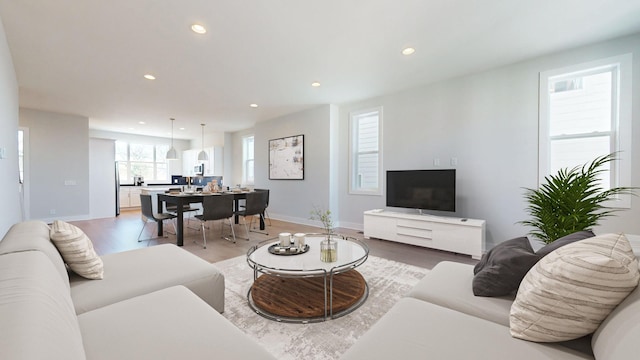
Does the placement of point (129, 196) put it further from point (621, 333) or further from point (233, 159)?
point (621, 333)

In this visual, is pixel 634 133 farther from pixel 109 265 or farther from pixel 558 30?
pixel 109 265

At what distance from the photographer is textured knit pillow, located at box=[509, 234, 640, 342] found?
2.94ft

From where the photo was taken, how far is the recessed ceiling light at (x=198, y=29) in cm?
254

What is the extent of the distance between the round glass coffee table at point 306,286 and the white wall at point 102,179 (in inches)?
259

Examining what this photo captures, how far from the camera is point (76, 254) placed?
1597 mm

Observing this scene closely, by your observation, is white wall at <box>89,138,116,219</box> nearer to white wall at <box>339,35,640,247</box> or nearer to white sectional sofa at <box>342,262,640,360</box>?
white wall at <box>339,35,640,247</box>

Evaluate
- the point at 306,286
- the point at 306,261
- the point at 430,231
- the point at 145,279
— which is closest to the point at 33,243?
the point at 145,279

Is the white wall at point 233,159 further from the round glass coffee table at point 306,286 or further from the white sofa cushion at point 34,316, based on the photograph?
the white sofa cushion at point 34,316

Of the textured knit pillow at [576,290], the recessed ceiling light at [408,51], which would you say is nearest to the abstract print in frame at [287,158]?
the recessed ceiling light at [408,51]

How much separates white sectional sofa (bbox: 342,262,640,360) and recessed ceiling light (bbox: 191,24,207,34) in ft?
9.78

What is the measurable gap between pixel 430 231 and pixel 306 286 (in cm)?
224

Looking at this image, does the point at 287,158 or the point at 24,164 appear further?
the point at 287,158

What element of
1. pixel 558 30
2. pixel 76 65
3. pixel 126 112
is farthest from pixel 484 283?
pixel 126 112

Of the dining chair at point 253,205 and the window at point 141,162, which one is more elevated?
the window at point 141,162
